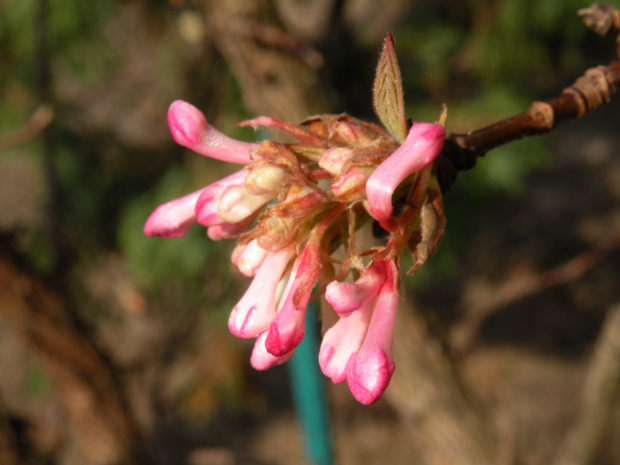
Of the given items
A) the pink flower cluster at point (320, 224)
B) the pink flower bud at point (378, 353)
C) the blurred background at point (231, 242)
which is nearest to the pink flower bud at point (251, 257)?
the pink flower cluster at point (320, 224)

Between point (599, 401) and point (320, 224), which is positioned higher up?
point (320, 224)

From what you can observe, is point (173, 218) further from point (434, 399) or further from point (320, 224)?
point (434, 399)

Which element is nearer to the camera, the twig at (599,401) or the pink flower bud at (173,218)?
the pink flower bud at (173,218)

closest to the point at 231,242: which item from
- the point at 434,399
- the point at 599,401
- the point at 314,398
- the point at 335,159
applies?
the point at 314,398

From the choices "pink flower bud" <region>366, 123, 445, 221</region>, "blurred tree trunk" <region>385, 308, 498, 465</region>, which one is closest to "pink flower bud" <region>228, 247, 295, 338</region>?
"pink flower bud" <region>366, 123, 445, 221</region>

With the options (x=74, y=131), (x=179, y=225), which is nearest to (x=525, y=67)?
(x=74, y=131)

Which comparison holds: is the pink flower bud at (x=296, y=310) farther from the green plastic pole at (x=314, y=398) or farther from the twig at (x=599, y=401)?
the green plastic pole at (x=314, y=398)

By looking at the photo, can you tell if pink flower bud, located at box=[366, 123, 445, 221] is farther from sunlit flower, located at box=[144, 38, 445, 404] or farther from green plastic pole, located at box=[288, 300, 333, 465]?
green plastic pole, located at box=[288, 300, 333, 465]
